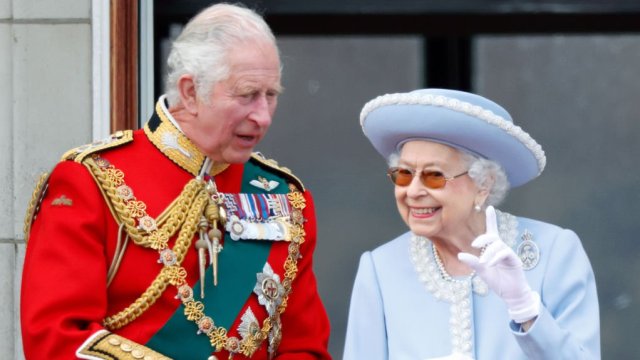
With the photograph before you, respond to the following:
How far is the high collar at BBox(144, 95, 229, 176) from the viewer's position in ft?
15.0

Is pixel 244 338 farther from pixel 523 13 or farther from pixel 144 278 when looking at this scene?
pixel 523 13

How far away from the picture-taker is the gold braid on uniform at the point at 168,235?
445cm

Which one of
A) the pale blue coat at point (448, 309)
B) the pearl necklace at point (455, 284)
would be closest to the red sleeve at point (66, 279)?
the pale blue coat at point (448, 309)

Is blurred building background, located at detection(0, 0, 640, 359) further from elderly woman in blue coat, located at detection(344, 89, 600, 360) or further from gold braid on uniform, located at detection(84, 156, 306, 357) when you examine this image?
gold braid on uniform, located at detection(84, 156, 306, 357)

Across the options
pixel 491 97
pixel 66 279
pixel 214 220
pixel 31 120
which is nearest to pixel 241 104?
pixel 214 220

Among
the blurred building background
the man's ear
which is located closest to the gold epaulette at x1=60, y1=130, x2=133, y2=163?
the man's ear

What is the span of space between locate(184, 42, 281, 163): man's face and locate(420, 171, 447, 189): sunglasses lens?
425 mm

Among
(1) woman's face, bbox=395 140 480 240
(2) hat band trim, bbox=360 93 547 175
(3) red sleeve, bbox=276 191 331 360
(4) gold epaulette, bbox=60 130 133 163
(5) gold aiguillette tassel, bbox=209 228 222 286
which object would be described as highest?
(2) hat band trim, bbox=360 93 547 175

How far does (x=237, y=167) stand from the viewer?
473cm

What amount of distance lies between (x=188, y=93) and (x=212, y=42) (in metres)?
0.15

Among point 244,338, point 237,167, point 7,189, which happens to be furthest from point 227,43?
point 7,189

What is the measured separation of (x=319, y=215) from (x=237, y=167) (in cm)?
200

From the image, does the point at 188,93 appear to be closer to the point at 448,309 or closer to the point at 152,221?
the point at 152,221

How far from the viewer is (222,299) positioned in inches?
179
